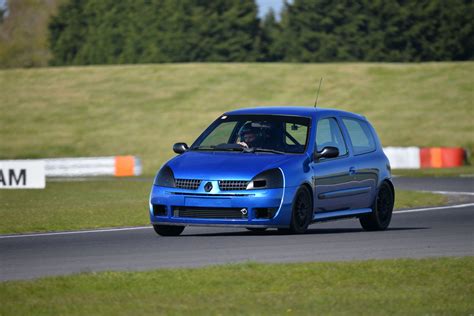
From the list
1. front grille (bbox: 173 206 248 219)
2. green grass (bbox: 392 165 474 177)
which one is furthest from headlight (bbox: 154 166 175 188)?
green grass (bbox: 392 165 474 177)

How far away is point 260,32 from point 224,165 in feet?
257

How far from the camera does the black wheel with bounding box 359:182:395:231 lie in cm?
1545

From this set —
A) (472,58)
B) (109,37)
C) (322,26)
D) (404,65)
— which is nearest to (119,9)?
(109,37)

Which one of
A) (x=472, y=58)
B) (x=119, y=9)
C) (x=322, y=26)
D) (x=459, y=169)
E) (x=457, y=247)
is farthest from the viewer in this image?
(x=119, y=9)

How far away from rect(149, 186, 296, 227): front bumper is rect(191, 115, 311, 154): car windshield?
2.94 ft

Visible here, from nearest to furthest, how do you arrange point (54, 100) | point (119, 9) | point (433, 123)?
point (433, 123) → point (54, 100) → point (119, 9)

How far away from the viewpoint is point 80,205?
2227 centimetres

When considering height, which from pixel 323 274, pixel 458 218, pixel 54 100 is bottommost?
pixel 54 100

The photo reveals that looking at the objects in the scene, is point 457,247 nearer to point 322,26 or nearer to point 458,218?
point 458,218

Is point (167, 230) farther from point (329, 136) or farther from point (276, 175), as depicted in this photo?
point (329, 136)

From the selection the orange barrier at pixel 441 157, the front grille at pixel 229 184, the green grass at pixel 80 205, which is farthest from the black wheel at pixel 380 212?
the orange barrier at pixel 441 157

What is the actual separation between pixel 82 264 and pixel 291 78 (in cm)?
5499

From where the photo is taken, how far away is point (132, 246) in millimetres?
13109

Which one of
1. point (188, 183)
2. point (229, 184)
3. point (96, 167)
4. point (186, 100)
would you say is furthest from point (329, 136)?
point (186, 100)
